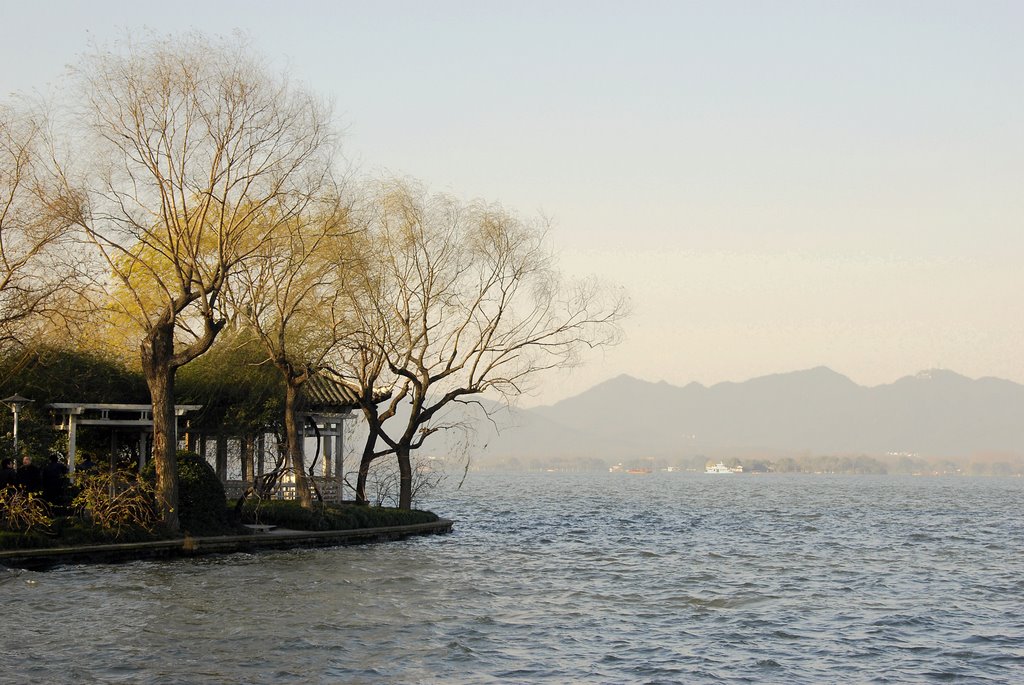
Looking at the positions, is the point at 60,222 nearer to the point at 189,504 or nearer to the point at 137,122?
the point at 137,122

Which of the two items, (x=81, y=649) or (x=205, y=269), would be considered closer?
(x=81, y=649)

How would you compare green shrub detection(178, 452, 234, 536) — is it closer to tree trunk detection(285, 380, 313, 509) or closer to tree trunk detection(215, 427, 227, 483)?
tree trunk detection(285, 380, 313, 509)

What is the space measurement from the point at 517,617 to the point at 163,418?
12.0 m

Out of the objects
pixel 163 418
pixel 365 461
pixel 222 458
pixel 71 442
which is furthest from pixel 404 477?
pixel 163 418

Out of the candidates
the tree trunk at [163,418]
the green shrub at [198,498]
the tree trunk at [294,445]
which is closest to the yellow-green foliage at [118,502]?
the tree trunk at [163,418]

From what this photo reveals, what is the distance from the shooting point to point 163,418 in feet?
99.5

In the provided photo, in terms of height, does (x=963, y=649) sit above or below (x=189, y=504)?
below

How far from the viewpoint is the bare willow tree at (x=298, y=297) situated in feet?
113

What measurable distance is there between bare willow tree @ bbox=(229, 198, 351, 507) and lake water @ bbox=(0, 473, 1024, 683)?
580cm

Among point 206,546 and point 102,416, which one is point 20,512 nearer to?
point 206,546

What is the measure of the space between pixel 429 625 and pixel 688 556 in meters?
17.4

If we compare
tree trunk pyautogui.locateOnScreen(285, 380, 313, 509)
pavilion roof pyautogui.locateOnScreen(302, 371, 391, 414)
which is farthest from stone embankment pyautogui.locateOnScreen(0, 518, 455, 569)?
pavilion roof pyautogui.locateOnScreen(302, 371, 391, 414)

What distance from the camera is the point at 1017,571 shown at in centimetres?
3516

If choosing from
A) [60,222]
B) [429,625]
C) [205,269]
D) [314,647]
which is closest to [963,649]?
[429,625]
